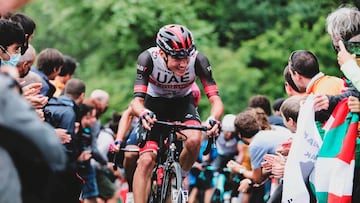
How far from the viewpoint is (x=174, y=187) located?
33.2 feet

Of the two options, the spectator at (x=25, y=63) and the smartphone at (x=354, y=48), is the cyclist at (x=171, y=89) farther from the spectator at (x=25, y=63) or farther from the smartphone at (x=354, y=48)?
the smartphone at (x=354, y=48)

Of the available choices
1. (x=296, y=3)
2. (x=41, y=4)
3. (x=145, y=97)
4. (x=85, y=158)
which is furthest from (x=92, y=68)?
(x=145, y=97)

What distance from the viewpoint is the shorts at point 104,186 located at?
14.9 m

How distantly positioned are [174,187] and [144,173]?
0.51 metres

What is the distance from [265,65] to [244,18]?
96.1 inches

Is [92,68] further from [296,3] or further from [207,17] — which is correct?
[296,3]

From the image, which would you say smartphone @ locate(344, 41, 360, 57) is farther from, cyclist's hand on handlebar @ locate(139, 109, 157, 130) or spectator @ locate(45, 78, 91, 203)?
spectator @ locate(45, 78, 91, 203)

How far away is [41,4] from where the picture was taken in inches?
1219

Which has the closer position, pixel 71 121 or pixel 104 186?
pixel 71 121

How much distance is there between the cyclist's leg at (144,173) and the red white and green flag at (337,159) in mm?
2790

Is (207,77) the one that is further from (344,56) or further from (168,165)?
(344,56)

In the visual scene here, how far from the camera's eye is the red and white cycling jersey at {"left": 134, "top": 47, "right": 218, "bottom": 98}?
10586mm

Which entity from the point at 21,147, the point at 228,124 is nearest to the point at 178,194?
the point at 21,147

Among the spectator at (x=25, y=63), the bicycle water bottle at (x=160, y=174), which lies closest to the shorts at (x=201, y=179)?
the bicycle water bottle at (x=160, y=174)
